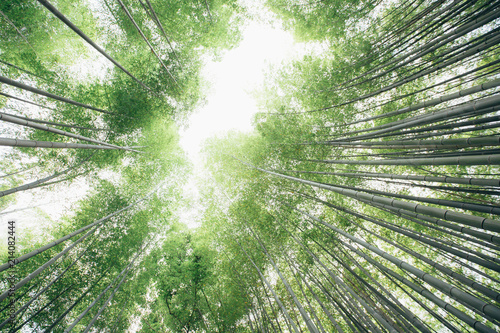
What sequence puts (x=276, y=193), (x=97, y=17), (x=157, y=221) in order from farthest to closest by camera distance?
(x=157, y=221) → (x=276, y=193) → (x=97, y=17)

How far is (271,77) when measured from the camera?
6027 mm

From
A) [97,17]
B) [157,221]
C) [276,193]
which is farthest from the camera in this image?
[157,221]

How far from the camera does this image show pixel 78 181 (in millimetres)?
5324

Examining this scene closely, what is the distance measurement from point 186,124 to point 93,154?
2614mm

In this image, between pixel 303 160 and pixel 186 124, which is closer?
pixel 303 160

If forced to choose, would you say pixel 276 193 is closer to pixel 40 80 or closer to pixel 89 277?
pixel 89 277

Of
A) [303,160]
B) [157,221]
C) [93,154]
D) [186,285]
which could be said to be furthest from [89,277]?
[303,160]

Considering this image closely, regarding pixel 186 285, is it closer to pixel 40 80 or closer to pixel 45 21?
pixel 40 80

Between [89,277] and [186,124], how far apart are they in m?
4.80

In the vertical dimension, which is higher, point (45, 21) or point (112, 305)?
point (45, 21)

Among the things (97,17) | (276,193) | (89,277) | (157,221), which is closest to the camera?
(89,277)

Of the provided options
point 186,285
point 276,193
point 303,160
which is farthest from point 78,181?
point 303,160

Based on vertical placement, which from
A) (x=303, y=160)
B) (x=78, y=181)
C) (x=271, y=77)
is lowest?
(x=303, y=160)

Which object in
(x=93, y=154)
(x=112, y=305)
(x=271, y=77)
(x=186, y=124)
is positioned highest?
(x=271, y=77)
